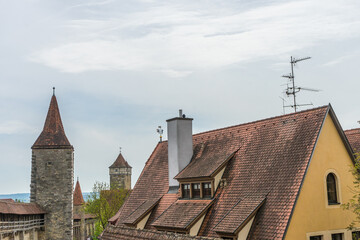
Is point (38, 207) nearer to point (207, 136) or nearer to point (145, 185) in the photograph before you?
point (145, 185)

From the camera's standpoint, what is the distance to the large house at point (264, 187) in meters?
15.5

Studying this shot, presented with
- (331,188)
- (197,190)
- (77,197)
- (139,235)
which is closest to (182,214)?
(197,190)

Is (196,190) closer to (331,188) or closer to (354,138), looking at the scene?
(331,188)

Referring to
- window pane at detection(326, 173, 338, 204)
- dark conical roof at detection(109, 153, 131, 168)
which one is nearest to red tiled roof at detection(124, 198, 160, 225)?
window pane at detection(326, 173, 338, 204)

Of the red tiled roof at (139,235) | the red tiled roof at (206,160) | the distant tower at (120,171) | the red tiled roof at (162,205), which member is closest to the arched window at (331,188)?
the red tiled roof at (206,160)

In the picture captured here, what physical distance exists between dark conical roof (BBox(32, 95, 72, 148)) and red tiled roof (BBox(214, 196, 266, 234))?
131ft

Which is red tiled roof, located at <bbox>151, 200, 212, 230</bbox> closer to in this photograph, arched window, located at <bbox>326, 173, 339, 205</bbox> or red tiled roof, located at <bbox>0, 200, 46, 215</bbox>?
arched window, located at <bbox>326, 173, 339, 205</bbox>

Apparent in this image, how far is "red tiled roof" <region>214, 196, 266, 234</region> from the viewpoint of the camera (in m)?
15.8

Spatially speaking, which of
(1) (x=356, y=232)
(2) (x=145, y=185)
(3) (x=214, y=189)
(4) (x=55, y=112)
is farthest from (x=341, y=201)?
(4) (x=55, y=112)

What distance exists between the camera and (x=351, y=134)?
70.1 feet

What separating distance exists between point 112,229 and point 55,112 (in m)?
41.1

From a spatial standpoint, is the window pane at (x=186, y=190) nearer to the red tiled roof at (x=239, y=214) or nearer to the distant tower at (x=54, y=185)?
the red tiled roof at (x=239, y=214)

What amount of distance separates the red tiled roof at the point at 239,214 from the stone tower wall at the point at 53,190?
39.0m

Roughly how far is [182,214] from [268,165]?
172 inches
